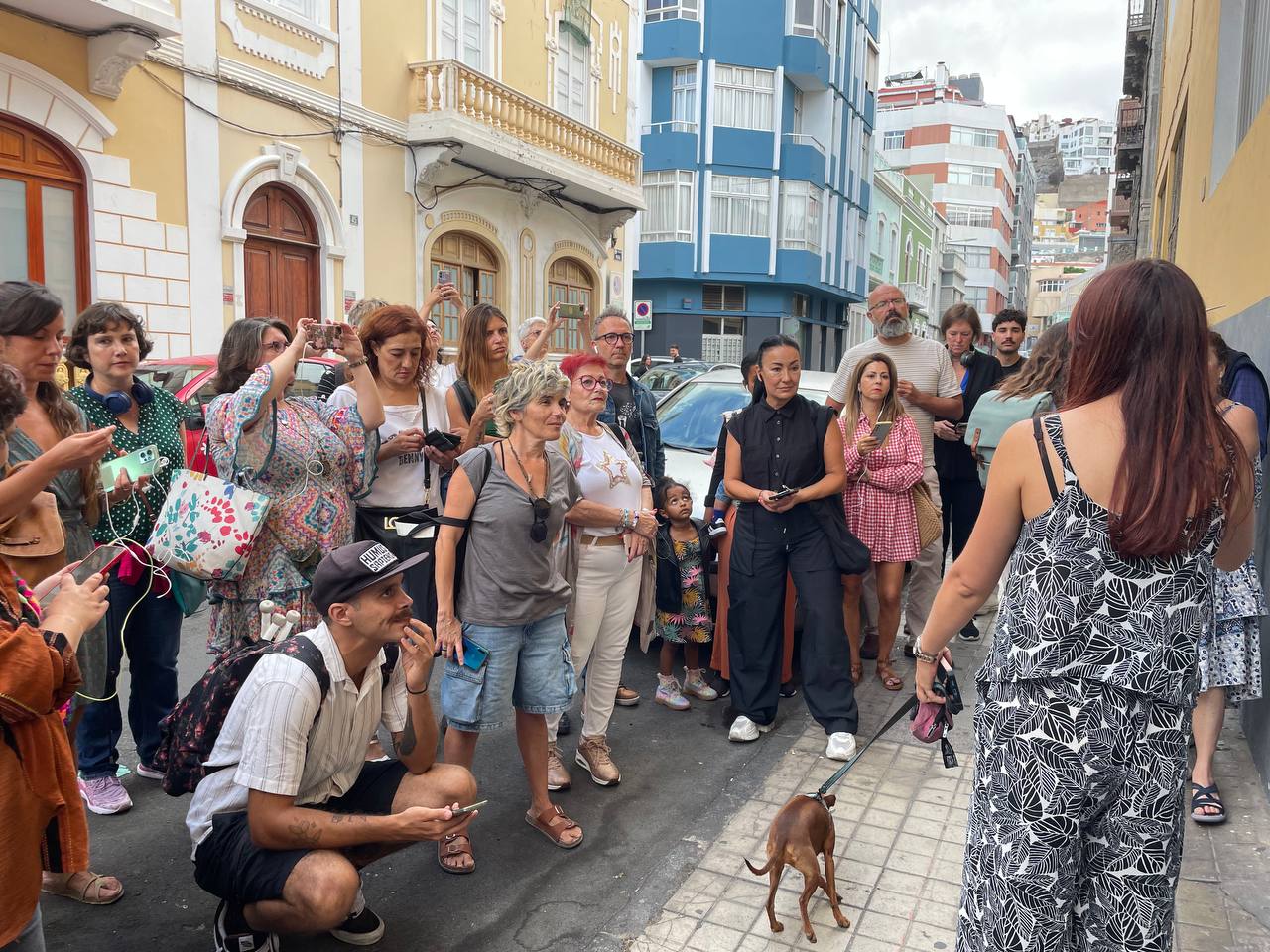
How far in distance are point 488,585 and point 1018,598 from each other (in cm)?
204

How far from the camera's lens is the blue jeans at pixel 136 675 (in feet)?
12.6

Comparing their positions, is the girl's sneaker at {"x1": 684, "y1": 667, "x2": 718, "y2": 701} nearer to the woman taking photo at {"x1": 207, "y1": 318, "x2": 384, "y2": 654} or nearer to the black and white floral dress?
the woman taking photo at {"x1": 207, "y1": 318, "x2": 384, "y2": 654}

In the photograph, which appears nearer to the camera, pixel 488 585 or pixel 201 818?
pixel 201 818

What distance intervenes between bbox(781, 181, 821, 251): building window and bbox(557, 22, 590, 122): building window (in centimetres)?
1375

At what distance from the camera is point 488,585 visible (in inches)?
141

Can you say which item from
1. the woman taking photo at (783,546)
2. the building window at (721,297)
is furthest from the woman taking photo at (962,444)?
the building window at (721,297)

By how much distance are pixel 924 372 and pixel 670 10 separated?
29.9 metres

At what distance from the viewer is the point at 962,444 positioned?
618 centimetres

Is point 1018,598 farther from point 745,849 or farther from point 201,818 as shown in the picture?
point 201,818

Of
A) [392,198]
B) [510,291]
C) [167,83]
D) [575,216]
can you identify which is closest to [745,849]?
[167,83]

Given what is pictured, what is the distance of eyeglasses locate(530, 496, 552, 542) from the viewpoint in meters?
3.66

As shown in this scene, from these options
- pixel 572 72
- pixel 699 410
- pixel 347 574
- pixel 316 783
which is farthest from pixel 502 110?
pixel 316 783

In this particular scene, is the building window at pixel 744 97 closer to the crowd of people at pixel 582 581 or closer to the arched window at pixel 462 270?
the arched window at pixel 462 270

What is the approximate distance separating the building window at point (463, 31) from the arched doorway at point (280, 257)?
4.04 m
